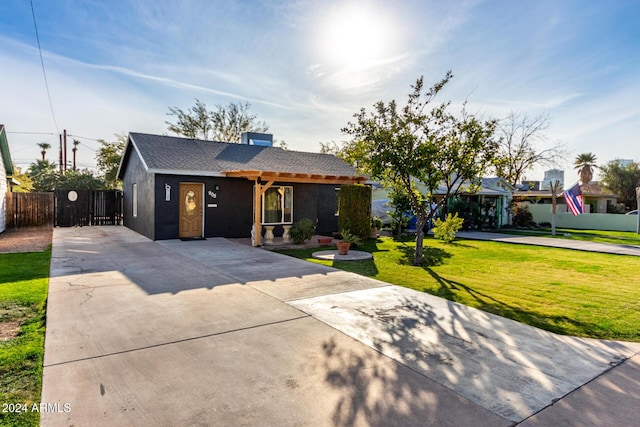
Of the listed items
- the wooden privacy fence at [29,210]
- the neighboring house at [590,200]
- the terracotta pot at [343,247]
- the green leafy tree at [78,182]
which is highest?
the green leafy tree at [78,182]

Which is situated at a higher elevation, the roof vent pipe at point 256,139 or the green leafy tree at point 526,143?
the green leafy tree at point 526,143

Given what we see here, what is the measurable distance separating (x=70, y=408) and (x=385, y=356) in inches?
109

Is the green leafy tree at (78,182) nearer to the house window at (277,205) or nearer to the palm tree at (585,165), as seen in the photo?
the house window at (277,205)

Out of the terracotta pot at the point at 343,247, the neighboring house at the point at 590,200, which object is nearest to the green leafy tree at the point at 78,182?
the terracotta pot at the point at 343,247

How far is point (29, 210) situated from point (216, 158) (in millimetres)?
10307

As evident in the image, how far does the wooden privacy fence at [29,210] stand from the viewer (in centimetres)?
1683

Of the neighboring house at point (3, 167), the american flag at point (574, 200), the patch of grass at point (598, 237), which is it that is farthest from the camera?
the american flag at point (574, 200)

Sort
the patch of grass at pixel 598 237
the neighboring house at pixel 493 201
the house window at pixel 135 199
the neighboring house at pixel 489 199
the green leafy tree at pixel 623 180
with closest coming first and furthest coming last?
the house window at pixel 135 199
the patch of grass at pixel 598 237
the neighboring house at pixel 489 199
the neighboring house at pixel 493 201
the green leafy tree at pixel 623 180

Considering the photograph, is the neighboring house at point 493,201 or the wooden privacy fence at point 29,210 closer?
the wooden privacy fence at point 29,210

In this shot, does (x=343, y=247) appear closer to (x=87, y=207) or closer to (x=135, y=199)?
(x=135, y=199)

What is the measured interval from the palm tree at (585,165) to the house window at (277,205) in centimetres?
3889

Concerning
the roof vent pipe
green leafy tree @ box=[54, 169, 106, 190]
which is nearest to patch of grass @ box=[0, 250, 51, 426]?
the roof vent pipe

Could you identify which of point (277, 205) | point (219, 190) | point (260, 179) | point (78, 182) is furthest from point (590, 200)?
point (78, 182)

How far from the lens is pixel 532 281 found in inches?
302
